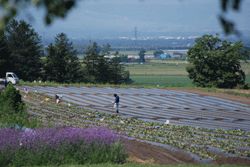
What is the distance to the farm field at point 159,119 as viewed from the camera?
1478 cm

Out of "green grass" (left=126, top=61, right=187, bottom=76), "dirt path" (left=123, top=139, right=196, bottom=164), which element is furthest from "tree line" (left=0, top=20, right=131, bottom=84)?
"dirt path" (left=123, top=139, right=196, bottom=164)

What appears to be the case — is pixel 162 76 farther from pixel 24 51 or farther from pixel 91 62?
pixel 24 51

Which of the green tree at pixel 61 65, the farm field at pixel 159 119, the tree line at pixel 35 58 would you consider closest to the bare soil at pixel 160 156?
the farm field at pixel 159 119

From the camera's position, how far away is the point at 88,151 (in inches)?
426

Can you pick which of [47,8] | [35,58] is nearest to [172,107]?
[47,8]

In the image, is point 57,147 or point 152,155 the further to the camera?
point 152,155

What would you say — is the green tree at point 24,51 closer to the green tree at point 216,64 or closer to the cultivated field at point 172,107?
the green tree at point 216,64

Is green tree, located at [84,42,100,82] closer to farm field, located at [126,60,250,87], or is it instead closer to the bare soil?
farm field, located at [126,60,250,87]

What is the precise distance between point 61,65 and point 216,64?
54.3ft

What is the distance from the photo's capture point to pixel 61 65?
54406 mm

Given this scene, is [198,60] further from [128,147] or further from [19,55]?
[128,147]

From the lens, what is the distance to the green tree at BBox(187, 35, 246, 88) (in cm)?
4912

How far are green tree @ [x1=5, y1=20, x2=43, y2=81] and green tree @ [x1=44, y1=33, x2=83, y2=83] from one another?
1.20 metres

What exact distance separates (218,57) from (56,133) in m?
40.3
